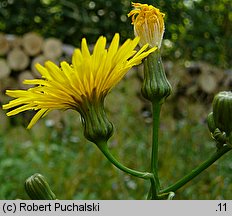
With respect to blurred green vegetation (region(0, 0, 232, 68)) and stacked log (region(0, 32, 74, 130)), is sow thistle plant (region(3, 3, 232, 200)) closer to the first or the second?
blurred green vegetation (region(0, 0, 232, 68))

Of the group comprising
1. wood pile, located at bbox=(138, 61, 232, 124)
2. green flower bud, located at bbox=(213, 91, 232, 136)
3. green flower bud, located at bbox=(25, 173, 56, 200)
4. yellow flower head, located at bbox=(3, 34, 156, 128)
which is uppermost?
yellow flower head, located at bbox=(3, 34, 156, 128)

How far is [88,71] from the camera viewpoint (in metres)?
0.47

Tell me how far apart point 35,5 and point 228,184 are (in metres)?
1.94

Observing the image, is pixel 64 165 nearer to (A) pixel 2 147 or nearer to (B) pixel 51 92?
(A) pixel 2 147

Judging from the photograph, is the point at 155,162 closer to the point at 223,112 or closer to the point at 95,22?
the point at 223,112

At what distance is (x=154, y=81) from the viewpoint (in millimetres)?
562

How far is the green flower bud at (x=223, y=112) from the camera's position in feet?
1.71

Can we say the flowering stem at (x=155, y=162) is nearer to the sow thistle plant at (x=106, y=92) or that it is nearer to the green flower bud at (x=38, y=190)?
the sow thistle plant at (x=106, y=92)

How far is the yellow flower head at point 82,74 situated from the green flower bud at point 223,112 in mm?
80

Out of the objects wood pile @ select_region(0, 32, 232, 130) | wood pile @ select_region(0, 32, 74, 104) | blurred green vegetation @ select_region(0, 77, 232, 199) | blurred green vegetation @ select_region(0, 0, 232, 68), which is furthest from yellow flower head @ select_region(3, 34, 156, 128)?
wood pile @ select_region(0, 32, 74, 104)

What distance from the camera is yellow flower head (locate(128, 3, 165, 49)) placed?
552 mm

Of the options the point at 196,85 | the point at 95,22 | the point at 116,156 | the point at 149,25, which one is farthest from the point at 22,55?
the point at 149,25

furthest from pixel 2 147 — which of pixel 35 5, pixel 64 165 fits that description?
pixel 35 5

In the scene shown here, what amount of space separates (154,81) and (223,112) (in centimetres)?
7
